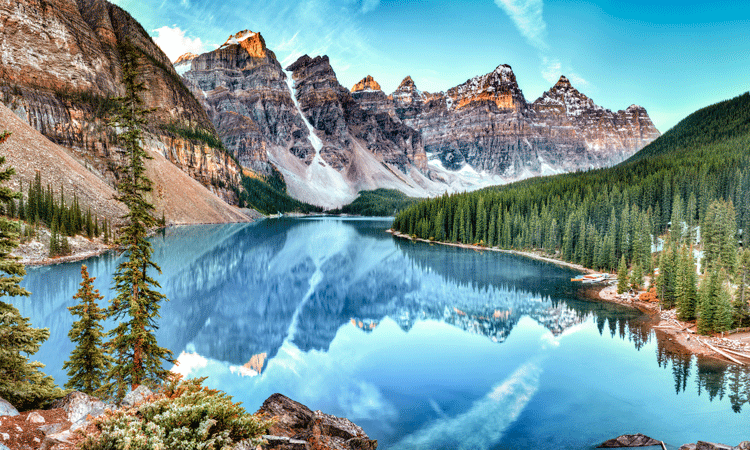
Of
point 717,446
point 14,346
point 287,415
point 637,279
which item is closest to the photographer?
point 14,346

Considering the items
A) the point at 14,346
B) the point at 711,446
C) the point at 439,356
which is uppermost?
the point at 14,346

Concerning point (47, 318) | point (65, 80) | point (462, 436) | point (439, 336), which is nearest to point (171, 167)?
point (65, 80)

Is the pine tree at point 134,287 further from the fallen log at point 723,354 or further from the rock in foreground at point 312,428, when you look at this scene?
the fallen log at point 723,354

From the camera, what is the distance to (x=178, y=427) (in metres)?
6.28

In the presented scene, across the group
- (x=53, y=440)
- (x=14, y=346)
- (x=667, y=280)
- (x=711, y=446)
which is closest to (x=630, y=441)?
(x=711, y=446)

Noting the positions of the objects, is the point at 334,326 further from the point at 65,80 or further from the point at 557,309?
the point at 65,80

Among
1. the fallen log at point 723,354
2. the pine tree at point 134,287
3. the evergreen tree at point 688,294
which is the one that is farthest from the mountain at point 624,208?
the pine tree at point 134,287

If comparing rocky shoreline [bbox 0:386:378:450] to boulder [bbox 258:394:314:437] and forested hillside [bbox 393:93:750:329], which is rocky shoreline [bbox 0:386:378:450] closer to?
boulder [bbox 258:394:314:437]

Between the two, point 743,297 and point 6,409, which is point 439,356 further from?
point 743,297

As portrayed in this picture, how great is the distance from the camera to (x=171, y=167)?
107m

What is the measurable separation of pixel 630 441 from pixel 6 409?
17429 millimetres

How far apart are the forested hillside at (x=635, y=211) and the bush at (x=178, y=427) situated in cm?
3062

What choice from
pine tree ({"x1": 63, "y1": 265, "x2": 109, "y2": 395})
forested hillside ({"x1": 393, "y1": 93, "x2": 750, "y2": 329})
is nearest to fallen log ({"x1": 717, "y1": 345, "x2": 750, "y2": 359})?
forested hillside ({"x1": 393, "y1": 93, "x2": 750, "y2": 329})

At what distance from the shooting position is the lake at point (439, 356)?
1547 cm
